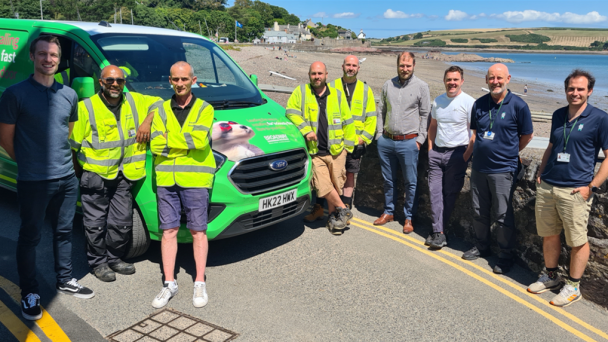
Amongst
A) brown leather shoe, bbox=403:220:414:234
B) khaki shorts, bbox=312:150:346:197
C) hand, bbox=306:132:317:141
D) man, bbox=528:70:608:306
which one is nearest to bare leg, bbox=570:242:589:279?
man, bbox=528:70:608:306

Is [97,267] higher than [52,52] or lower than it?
lower

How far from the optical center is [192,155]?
13.8 feet

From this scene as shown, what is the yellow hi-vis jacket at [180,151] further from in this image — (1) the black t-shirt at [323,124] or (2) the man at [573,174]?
(2) the man at [573,174]

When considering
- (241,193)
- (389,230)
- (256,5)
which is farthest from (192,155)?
(256,5)

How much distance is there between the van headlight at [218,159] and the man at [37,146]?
4.00 ft

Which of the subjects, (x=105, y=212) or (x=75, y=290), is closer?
(x=75, y=290)

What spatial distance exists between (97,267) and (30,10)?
100900mm

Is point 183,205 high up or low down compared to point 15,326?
up

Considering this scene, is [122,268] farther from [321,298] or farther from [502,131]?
[502,131]

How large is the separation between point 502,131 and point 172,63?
375cm

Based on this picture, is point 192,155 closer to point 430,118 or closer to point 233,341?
point 233,341

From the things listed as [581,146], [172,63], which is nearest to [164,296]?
[172,63]

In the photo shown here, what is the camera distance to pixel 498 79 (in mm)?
4715

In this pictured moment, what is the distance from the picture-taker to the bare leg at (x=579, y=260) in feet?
14.1
